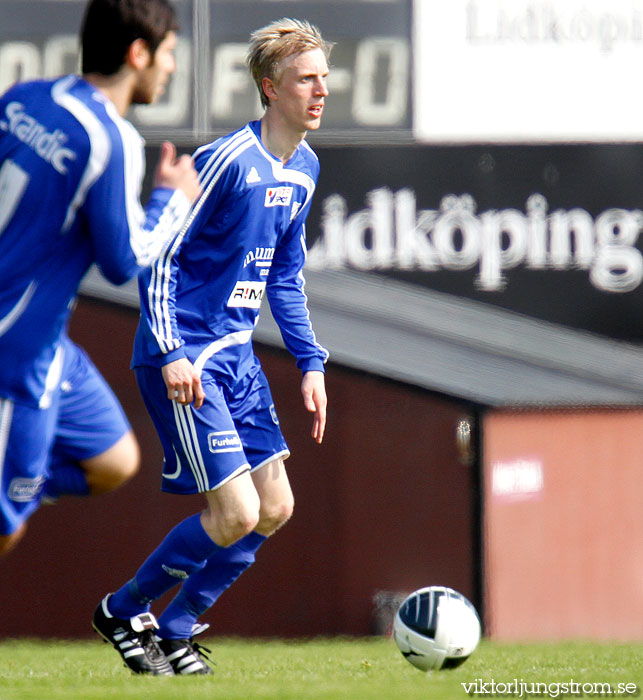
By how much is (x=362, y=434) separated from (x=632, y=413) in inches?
69.5

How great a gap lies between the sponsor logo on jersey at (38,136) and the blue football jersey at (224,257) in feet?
3.70

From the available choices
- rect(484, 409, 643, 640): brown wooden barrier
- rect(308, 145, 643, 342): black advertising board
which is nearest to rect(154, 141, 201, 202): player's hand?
rect(484, 409, 643, 640): brown wooden barrier

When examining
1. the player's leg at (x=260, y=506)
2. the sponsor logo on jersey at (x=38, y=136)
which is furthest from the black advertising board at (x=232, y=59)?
the sponsor logo on jersey at (x=38, y=136)

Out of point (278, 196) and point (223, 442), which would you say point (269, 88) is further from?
point (223, 442)

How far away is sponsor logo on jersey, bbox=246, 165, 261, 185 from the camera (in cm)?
455

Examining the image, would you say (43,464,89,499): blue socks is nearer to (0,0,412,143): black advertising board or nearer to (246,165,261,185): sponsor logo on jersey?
(246,165,261,185): sponsor logo on jersey

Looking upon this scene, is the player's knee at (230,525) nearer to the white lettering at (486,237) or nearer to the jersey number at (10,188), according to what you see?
the jersey number at (10,188)

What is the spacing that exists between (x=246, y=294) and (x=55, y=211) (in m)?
1.39

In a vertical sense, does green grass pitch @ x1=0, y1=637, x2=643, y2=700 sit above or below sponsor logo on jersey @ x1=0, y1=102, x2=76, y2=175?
below

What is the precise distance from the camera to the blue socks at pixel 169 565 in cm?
456

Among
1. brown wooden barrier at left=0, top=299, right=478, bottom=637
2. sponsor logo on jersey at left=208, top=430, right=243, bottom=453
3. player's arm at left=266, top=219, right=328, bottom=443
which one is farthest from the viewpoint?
brown wooden barrier at left=0, top=299, right=478, bottom=637

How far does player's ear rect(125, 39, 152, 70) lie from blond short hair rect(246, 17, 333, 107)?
Result: 127cm

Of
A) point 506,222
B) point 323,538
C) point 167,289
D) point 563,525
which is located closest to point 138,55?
point 167,289

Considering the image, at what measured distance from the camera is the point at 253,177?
15.0 feet
